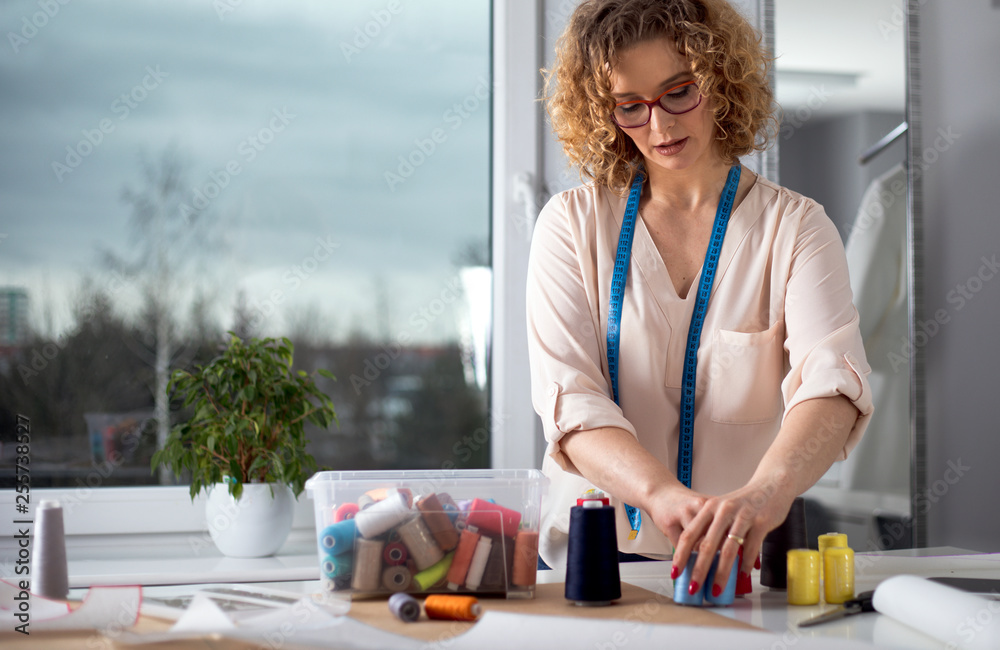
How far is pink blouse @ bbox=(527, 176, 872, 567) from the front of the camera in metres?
1.46

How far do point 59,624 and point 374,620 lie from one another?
35cm

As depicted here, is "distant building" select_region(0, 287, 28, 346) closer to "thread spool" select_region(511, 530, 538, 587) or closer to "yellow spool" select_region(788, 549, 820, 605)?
"thread spool" select_region(511, 530, 538, 587)

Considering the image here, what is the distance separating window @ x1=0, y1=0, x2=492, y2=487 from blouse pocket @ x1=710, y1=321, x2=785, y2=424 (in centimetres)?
126

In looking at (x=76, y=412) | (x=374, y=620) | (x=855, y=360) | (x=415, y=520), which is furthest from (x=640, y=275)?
(x=76, y=412)

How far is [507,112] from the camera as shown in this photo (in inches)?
104

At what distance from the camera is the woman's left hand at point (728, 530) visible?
3.46 ft

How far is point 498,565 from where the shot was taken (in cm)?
107

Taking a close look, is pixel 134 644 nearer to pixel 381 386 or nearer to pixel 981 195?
pixel 381 386

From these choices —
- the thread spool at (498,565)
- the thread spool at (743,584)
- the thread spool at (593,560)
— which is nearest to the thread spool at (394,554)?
the thread spool at (498,565)

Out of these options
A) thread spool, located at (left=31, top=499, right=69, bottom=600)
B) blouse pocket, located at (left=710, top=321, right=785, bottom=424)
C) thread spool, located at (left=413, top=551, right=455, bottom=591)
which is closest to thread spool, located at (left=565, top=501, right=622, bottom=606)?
thread spool, located at (left=413, top=551, right=455, bottom=591)

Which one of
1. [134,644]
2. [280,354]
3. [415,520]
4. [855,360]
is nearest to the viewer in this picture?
[134,644]

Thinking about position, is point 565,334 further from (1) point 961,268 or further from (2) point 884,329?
(1) point 961,268

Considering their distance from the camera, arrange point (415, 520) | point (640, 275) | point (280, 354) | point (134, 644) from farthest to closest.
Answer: point (280, 354), point (640, 275), point (415, 520), point (134, 644)

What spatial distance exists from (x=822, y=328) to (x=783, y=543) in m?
0.39
